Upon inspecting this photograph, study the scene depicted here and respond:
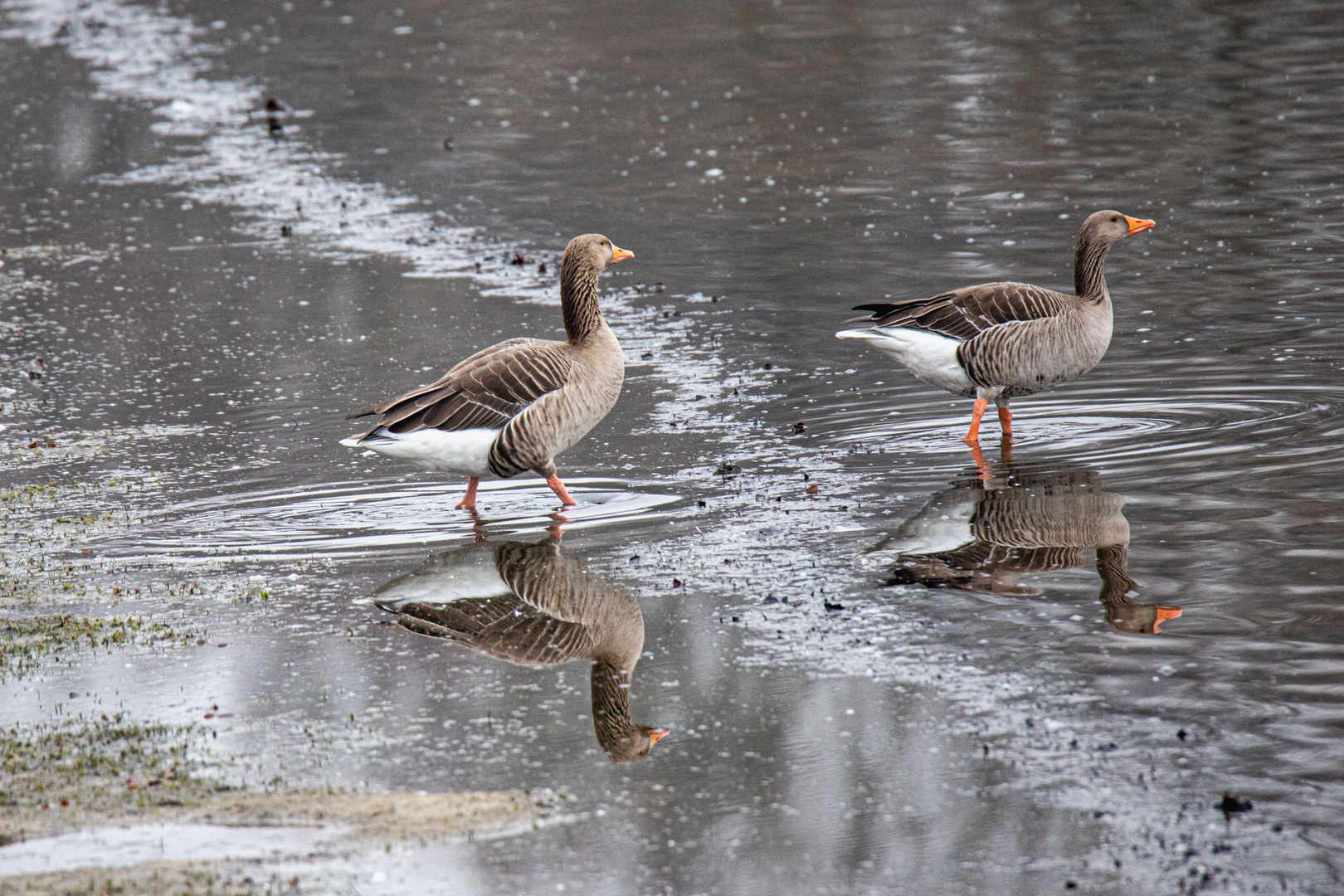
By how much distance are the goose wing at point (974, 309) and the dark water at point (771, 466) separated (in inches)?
29.3

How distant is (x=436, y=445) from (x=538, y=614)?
1.62 meters

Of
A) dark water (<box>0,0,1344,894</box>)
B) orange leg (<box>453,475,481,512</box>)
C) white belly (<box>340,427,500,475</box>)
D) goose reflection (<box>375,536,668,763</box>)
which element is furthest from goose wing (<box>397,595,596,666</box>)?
orange leg (<box>453,475,481,512</box>)

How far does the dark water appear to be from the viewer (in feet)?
16.1

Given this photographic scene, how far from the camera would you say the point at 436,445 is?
25.5ft

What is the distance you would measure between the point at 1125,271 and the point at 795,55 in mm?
12729

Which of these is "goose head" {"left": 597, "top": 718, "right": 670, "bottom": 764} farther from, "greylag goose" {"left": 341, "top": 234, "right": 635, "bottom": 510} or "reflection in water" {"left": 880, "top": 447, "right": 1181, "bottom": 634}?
"greylag goose" {"left": 341, "top": 234, "right": 635, "bottom": 510}

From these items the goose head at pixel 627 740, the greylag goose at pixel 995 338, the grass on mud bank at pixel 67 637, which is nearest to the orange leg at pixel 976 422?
the greylag goose at pixel 995 338

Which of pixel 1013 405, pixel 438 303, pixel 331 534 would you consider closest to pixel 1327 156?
pixel 1013 405

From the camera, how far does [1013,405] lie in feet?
32.9

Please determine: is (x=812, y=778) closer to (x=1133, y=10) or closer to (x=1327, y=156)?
(x=1327, y=156)

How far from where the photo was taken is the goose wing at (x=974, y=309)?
29.6ft

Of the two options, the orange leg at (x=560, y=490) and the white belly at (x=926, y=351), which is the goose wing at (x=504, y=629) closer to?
the orange leg at (x=560, y=490)

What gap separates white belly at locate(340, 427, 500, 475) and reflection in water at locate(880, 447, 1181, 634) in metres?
2.33

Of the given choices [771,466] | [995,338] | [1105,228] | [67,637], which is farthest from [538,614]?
[1105,228]
